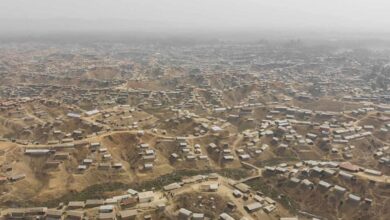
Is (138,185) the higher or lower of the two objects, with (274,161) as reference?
lower

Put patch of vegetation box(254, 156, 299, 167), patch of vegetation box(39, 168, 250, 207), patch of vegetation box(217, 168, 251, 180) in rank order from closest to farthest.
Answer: patch of vegetation box(39, 168, 250, 207) → patch of vegetation box(217, 168, 251, 180) → patch of vegetation box(254, 156, 299, 167)

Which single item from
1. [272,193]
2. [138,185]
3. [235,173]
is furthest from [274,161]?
[138,185]

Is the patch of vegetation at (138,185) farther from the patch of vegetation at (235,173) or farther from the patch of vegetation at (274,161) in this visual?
the patch of vegetation at (274,161)

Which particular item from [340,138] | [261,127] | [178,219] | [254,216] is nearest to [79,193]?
[178,219]

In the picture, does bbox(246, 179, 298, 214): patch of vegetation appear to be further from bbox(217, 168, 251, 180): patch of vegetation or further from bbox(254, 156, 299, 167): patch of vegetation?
bbox(254, 156, 299, 167): patch of vegetation

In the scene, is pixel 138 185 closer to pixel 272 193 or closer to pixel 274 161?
pixel 272 193

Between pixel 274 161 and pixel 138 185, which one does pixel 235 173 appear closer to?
pixel 274 161

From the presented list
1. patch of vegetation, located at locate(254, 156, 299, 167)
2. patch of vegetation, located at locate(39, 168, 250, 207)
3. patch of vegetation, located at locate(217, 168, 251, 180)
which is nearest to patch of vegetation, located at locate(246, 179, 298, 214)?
patch of vegetation, located at locate(217, 168, 251, 180)

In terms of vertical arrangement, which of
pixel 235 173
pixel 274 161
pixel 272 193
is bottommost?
pixel 272 193

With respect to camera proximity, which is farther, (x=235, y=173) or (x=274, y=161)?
(x=274, y=161)

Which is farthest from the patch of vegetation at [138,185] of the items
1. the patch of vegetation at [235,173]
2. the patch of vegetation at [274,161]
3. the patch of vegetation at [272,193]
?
the patch of vegetation at [274,161]

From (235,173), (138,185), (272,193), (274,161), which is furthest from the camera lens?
(274,161)

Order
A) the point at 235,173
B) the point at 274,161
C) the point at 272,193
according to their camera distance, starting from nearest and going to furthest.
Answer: the point at 272,193 → the point at 235,173 → the point at 274,161
